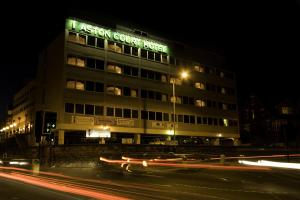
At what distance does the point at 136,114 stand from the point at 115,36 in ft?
38.0

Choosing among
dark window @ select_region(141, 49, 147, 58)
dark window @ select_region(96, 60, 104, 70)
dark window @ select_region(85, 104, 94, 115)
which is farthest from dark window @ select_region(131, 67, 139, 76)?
dark window @ select_region(85, 104, 94, 115)

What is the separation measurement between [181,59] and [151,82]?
8643mm

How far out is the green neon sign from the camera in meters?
47.1

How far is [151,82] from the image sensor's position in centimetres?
Result: 5488

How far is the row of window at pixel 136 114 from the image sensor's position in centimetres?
4618

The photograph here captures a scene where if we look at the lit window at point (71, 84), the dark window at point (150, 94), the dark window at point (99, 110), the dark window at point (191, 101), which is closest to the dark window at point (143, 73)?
the dark window at point (150, 94)

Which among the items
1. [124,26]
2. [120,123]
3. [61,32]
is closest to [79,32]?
[61,32]

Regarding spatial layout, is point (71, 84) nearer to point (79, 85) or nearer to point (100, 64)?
point (79, 85)

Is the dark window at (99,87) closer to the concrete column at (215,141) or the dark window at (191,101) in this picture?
the dark window at (191,101)

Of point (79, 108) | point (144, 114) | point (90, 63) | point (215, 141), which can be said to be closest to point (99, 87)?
point (90, 63)

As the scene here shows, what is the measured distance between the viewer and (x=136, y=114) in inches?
2045

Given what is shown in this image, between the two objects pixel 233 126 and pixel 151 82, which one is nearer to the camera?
pixel 151 82

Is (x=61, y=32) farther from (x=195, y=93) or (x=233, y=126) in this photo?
(x=233, y=126)

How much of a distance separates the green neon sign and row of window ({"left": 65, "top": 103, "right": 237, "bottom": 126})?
9919mm
